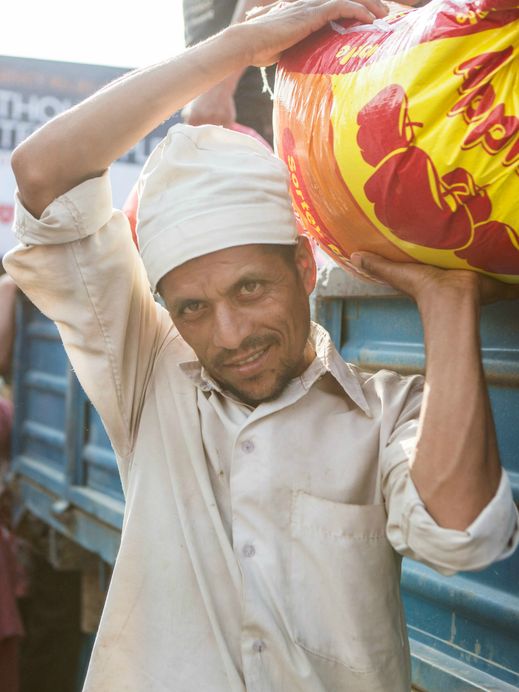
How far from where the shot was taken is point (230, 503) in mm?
1606

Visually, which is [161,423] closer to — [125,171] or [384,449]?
[384,449]

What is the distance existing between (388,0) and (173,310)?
0.78 metres

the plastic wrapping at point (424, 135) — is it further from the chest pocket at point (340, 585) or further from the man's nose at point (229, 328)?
the chest pocket at point (340, 585)

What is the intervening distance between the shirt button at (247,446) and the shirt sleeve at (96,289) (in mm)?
291

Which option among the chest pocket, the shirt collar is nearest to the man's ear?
the shirt collar

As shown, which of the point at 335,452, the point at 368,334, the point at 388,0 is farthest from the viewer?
the point at 368,334

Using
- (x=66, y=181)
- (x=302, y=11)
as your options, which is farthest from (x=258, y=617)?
(x=302, y=11)

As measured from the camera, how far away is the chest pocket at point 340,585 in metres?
1.50

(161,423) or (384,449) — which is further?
(161,423)

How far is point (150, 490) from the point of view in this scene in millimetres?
1677

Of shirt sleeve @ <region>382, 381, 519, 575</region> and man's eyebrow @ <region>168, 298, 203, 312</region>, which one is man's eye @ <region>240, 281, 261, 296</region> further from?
shirt sleeve @ <region>382, 381, 519, 575</region>

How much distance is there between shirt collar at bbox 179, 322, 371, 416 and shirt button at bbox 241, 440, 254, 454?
0.12 metres

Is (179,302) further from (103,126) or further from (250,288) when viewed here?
(103,126)

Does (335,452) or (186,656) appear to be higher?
(335,452)
